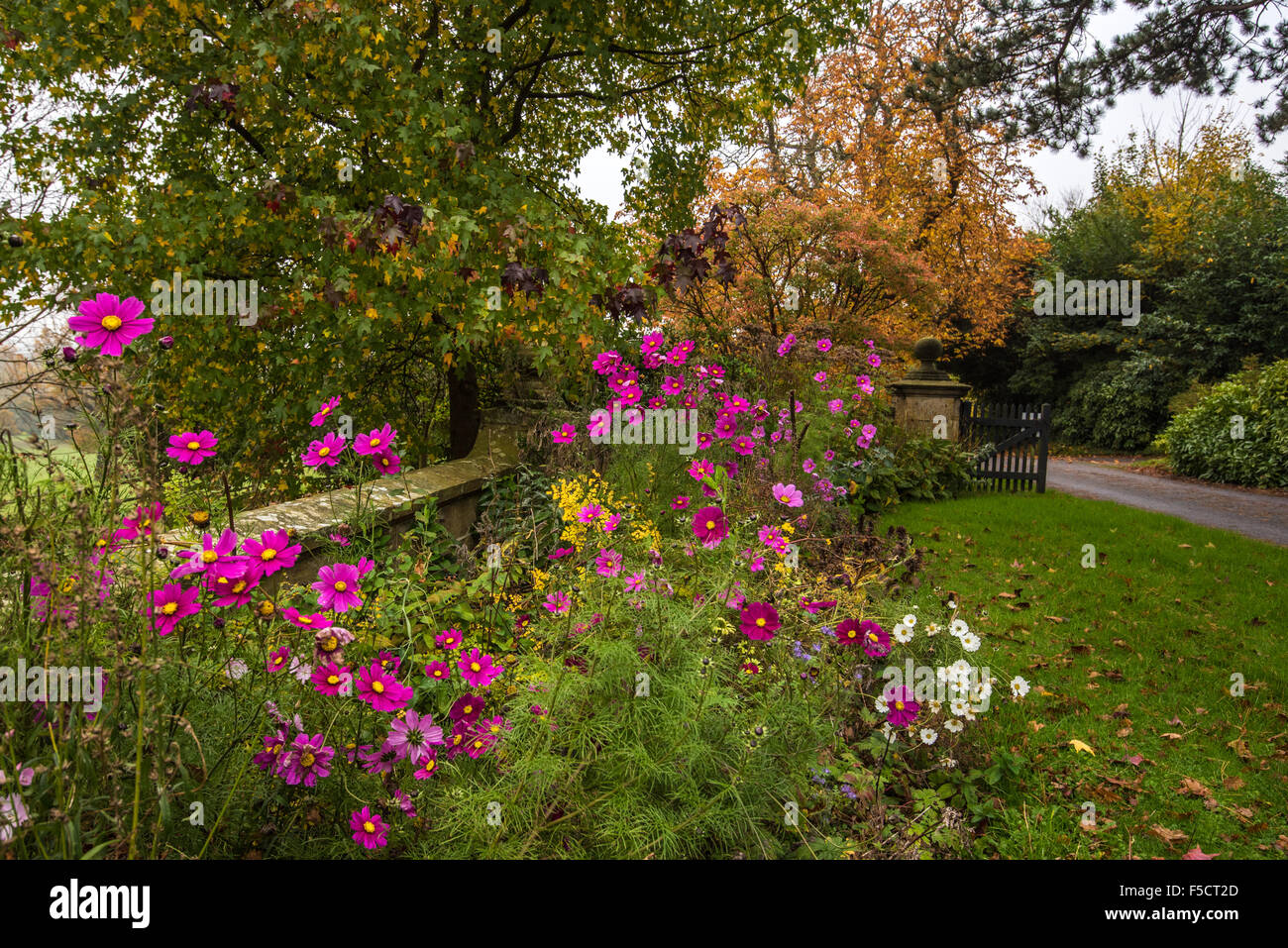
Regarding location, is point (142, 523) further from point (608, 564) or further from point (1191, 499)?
point (1191, 499)

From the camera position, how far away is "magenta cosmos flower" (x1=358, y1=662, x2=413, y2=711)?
1282 mm

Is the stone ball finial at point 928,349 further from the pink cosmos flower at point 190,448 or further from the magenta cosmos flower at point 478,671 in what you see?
the pink cosmos flower at point 190,448

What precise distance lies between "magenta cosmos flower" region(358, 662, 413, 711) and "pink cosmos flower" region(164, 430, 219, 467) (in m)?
0.55

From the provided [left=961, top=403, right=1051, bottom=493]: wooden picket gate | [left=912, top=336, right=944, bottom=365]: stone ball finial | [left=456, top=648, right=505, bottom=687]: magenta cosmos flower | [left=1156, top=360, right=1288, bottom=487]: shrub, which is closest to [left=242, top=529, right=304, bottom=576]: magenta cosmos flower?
[left=456, top=648, right=505, bottom=687]: magenta cosmos flower

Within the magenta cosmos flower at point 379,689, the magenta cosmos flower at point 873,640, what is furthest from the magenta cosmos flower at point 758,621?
the magenta cosmos flower at point 379,689

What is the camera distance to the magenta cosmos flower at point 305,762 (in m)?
1.33

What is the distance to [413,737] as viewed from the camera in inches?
55.2

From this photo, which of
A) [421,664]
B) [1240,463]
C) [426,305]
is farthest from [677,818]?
[1240,463]

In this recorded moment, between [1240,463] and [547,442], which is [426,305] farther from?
[1240,463]

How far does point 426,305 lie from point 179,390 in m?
1.95

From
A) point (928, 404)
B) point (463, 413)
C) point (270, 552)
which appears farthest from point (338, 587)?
point (928, 404)

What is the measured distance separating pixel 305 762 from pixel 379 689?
215mm

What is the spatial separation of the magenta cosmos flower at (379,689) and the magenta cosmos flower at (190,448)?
1.82 feet

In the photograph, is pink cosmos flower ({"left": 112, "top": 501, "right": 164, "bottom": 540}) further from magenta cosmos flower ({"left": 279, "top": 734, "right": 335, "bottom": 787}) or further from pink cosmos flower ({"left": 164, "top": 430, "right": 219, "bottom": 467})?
magenta cosmos flower ({"left": 279, "top": 734, "right": 335, "bottom": 787})
